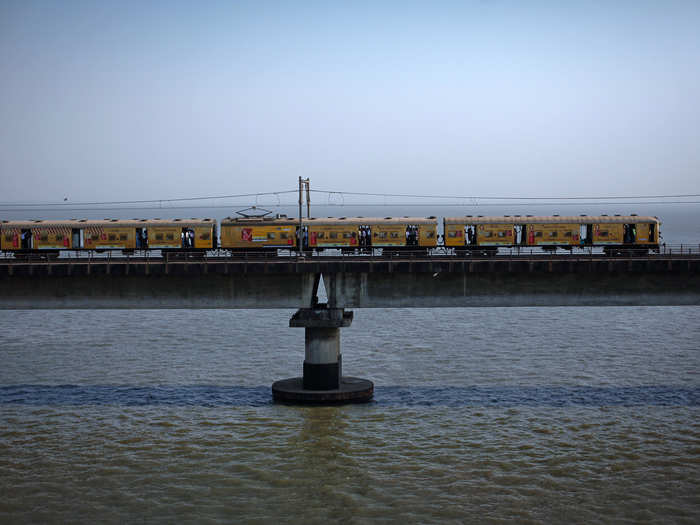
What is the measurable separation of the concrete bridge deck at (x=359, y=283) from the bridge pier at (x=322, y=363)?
143 centimetres

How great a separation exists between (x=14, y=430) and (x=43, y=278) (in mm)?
8974

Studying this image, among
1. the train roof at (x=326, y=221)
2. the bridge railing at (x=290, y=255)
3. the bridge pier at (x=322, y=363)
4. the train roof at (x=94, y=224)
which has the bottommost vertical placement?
the bridge pier at (x=322, y=363)

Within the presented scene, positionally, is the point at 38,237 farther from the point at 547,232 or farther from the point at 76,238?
the point at 547,232

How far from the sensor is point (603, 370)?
2007 inches

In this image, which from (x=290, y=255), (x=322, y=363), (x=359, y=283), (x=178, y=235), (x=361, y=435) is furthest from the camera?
(x=178, y=235)

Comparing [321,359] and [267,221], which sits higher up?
[267,221]

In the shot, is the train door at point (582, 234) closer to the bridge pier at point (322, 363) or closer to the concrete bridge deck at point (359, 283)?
the concrete bridge deck at point (359, 283)

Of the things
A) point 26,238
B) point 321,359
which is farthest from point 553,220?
point 26,238

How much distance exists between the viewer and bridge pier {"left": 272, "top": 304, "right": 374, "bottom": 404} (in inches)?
1603

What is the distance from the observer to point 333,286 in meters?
42.2

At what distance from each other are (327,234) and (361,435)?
21.4 m

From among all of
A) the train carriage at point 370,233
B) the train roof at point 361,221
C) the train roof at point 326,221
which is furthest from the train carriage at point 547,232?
the train roof at point 326,221

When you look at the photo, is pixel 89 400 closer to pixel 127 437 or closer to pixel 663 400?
pixel 127 437

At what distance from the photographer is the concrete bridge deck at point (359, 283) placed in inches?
1625
